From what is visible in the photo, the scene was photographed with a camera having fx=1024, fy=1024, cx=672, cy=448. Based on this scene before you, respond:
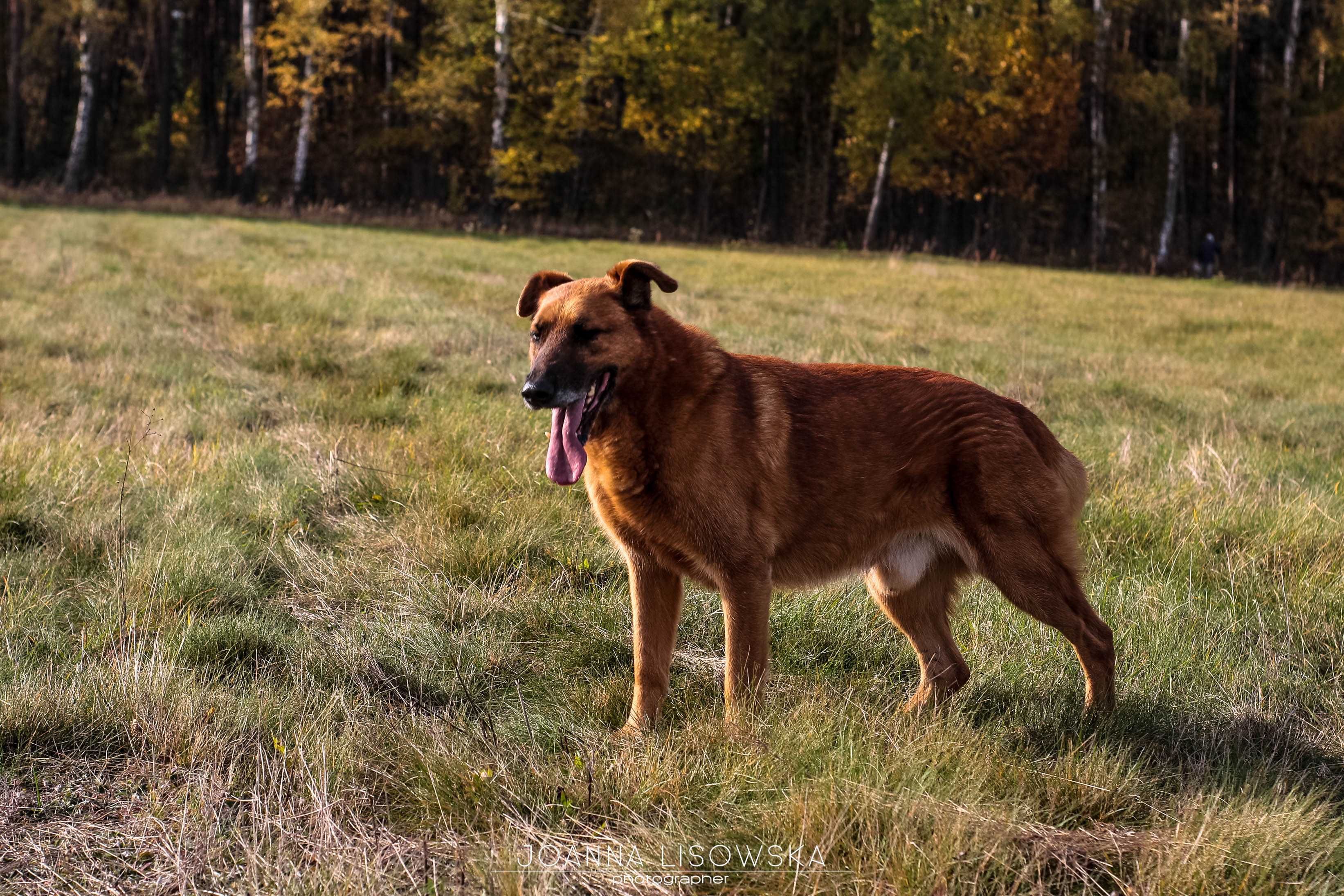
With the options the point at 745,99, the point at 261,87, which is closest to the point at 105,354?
the point at 745,99

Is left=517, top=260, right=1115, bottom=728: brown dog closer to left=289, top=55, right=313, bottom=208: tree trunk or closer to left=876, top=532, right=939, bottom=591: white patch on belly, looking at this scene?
left=876, top=532, right=939, bottom=591: white patch on belly

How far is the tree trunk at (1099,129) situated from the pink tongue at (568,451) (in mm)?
37199

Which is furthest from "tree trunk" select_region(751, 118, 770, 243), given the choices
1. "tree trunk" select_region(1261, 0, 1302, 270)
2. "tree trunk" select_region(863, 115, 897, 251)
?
A: "tree trunk" select_region(1261, 0, 1302, 270)

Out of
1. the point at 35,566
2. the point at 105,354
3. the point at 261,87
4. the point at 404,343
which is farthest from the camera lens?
the point at 261,87

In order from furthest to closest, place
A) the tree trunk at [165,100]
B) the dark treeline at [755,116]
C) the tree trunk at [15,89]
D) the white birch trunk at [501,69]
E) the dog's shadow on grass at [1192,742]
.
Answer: the tree trunk at [15,89] → the tree trunk at [165,100] → the dark treeline at [755,116] → the white birch trunk at [501,69] → the dog's shadow on grass at [1192,742]

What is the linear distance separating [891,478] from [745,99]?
3680 cm

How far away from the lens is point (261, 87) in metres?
47.5

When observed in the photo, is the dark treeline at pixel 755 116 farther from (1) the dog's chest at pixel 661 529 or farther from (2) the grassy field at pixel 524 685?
(1) the dog's chest at pixel 661 529

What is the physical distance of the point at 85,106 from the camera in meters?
36.9

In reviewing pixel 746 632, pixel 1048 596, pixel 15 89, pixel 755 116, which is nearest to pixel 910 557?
pixel 1048 596

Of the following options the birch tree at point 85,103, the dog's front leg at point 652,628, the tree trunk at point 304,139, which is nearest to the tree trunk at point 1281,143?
the tree trunk at point 304,139

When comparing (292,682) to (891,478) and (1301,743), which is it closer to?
(891,478)

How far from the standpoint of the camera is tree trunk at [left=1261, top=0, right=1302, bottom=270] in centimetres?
3806

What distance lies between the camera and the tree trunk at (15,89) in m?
40.5
